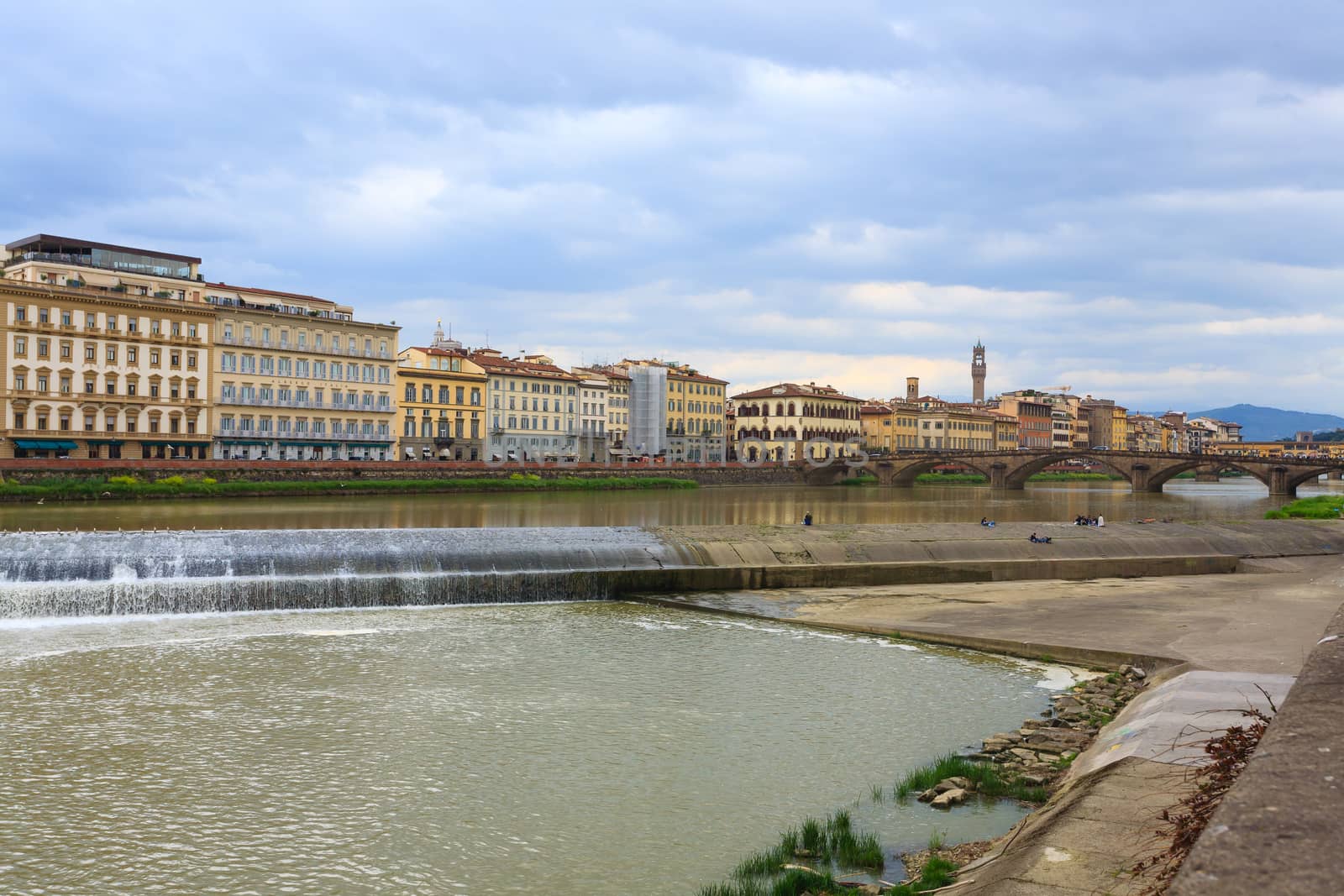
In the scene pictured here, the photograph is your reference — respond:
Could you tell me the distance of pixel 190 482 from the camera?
6253 centimetres

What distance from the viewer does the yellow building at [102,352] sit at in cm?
6706

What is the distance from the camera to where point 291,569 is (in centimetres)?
2327

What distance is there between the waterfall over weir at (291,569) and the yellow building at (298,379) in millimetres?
56453

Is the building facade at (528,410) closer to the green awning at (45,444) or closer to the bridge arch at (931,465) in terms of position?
the bridge arch at (931,465)

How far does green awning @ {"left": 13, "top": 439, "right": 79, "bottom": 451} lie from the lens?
221 ft

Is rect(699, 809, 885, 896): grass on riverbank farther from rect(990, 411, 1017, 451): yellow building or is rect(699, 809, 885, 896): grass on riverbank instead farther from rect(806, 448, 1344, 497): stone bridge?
rect(990, 411, 1017, 451): yellow building

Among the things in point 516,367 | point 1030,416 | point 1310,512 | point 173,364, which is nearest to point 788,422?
point 516,367

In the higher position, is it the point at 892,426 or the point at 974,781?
the point at 892,426

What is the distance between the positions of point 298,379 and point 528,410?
2463 cm

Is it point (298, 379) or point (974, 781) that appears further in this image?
point (298, 379)

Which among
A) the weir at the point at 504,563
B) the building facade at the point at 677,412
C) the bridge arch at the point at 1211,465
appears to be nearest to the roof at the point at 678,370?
the building facade at the point at 677,412

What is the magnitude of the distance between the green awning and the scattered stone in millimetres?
71090

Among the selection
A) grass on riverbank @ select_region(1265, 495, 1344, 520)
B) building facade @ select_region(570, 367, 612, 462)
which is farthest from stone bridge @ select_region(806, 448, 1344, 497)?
grass on riverbank @ select_region(1265, 495, 1344, 520)

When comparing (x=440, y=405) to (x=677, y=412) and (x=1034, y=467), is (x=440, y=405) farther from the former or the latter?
(x=1034, y=467)
